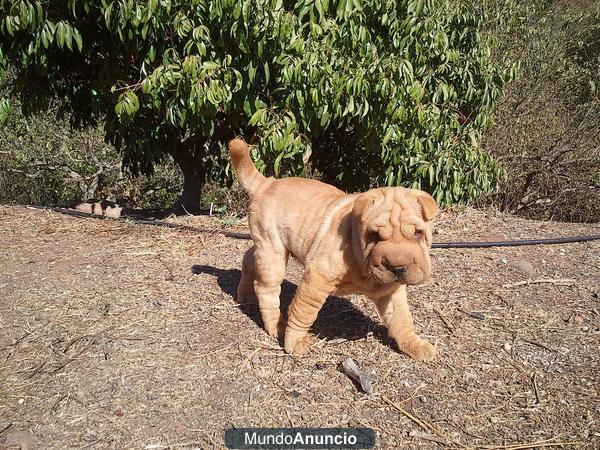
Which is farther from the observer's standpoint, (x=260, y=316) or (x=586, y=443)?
(x=260, y=316)

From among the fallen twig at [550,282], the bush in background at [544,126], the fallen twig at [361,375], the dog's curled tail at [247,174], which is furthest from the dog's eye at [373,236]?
the bush in background at [544,126]

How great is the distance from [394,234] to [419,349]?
986 millimetres

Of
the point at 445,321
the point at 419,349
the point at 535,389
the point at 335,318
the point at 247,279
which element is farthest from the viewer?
the point at 247,279

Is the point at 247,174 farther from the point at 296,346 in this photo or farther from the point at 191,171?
the point at 191,171

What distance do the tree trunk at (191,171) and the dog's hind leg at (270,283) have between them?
3.59 m

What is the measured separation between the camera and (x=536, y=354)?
316 cm

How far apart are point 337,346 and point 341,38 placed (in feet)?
9.70

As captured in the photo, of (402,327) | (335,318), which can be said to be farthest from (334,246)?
(335,318)

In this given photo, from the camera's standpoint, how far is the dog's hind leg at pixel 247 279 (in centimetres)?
368

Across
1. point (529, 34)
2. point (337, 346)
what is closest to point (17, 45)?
point (337, 346)

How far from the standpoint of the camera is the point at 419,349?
3.08 m

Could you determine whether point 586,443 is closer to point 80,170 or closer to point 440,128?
point 440,128

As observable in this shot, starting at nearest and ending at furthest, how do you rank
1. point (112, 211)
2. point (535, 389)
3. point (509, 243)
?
point (535, 389) → point (509, 243) → point (112, 211)

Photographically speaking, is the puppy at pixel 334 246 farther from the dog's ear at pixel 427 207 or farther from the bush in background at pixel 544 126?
the bush in background at pixel 544 126
